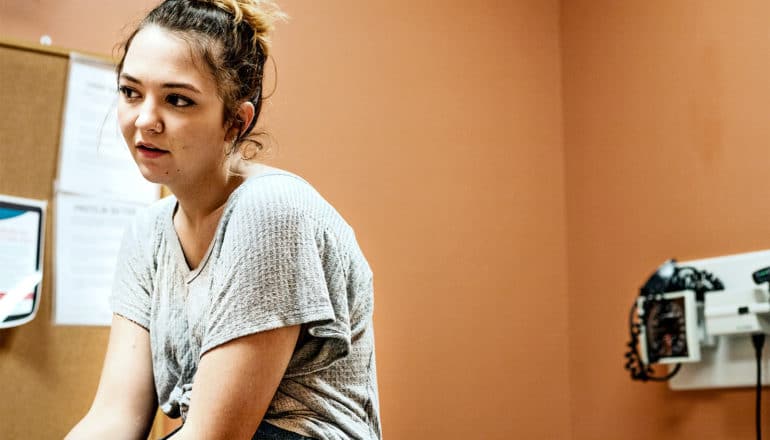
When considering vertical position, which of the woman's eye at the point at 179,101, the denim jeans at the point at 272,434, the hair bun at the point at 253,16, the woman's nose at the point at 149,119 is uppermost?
the hair bun at the point at 253,16

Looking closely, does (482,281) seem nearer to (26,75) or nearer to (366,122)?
(366,122)

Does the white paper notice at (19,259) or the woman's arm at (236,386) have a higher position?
the white paper notice at (19,259)

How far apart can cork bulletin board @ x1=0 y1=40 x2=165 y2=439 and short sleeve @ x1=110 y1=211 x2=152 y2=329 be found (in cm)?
37

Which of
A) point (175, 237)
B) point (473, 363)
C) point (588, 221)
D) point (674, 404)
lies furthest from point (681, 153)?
point (175, 237)

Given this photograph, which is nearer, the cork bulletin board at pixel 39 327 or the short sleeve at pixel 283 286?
the short sleeve at pixel 283 286

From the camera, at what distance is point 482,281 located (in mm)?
1941

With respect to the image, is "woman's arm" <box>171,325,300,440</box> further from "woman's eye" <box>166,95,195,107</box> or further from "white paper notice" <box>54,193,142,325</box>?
"white paper notice" <box>54,193,142,325</box>

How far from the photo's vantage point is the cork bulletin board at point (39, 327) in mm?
1471

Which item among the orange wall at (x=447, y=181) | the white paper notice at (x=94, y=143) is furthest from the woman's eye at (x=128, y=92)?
the orange wall at (x=447, y=181)

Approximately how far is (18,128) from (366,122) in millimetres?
682

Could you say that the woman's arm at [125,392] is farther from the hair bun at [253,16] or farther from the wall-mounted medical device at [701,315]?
the wall-mounted medical device at [701,315]

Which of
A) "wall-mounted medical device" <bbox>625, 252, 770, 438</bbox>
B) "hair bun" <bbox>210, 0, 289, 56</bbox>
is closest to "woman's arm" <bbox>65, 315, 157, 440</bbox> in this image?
"hair bun" <bbox>210, 0, 289, 56</bbox>

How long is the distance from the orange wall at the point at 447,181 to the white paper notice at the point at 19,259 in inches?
16.0

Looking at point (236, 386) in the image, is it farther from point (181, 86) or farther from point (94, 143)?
point (94, 143)
